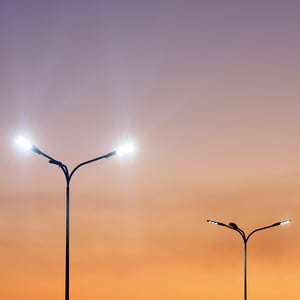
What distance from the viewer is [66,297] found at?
1444 inches

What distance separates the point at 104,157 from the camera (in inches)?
1454

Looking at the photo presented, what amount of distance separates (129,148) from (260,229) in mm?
28195

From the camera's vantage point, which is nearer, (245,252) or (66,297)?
(66,297)

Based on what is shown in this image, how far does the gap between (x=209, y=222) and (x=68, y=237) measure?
23.7 meters

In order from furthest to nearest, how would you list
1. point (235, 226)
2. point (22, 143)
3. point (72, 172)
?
point (235, 226)
point (72, 172)
point (22, 143)

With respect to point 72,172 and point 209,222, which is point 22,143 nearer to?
point 72,172

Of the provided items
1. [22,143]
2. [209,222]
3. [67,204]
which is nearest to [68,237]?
[67,204]

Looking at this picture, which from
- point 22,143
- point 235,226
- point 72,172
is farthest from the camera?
point 235,226

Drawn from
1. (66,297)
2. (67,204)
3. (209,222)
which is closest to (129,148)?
(67,204)

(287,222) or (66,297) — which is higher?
(287,222)

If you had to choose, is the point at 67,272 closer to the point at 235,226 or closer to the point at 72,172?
the point at 72,172

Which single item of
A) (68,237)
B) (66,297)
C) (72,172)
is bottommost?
(66,297)

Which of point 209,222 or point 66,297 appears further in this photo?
point 209,222

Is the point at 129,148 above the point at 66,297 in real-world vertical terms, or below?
above
